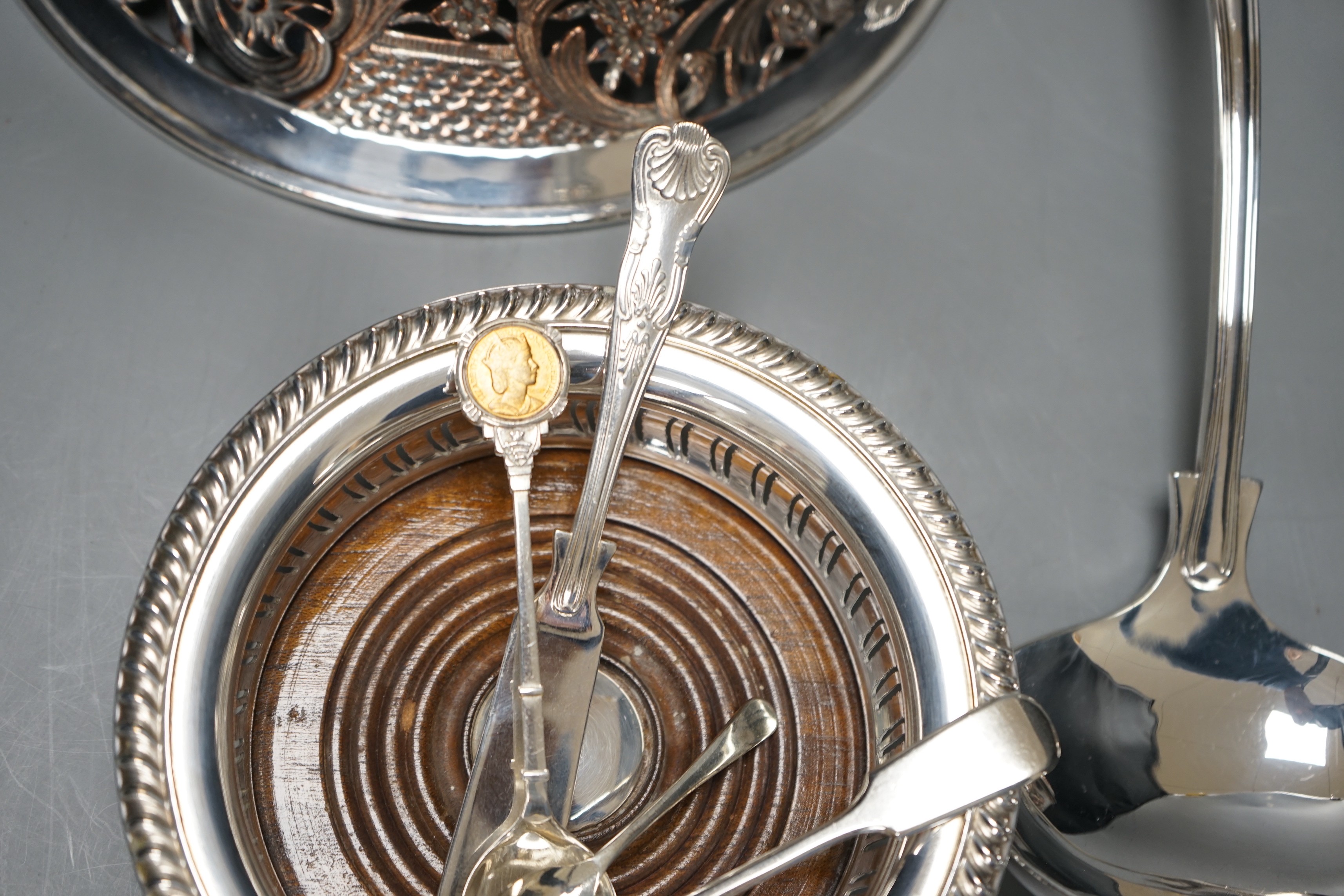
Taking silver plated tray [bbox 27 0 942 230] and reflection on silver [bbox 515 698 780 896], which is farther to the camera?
silver plated tray [bbox 27 0 942 230]

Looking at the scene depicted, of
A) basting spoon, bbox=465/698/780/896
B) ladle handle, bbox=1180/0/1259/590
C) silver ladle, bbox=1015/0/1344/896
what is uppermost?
ladle handle, bbox=1180/0/1259/590

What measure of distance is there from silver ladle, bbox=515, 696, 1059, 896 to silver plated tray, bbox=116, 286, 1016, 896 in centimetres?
3

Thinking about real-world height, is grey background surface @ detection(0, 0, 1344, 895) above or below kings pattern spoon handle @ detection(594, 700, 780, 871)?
above

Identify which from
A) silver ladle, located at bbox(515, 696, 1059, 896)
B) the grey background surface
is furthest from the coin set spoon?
the grey background surface

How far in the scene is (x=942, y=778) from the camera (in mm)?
334

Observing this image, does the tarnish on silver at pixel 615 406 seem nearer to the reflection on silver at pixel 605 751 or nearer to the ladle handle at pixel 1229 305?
the reflection on silver at pixel 605 751

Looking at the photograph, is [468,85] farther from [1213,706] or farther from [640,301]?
[1213,706]

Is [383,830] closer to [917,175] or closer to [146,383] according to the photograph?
[146,383]

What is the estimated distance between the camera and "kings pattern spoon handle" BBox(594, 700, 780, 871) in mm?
376

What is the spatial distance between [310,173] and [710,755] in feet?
1.20

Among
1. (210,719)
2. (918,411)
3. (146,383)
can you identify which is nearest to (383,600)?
(210,719)

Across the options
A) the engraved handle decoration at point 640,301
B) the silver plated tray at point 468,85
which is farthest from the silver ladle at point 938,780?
the silver plated tray at point 468,85

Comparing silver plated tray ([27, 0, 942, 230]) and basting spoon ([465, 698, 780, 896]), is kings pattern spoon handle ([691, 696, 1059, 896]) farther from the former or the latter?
silver plated tray ([27, 0, 942, 230])

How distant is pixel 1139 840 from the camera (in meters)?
0.46
